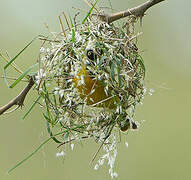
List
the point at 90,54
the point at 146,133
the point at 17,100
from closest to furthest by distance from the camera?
the point at 17,100, the point at 90,54, the point at 146,133

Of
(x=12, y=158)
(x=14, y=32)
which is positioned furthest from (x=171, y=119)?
(x=14, y=32)

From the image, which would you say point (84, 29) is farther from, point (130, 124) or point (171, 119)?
point (171, 119)

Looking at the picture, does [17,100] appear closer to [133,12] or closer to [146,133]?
[133,12]

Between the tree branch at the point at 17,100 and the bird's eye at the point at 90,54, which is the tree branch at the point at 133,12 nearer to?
the bird's eye at the point at 90,54

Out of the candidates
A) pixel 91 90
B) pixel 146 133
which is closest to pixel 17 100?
pixel 91 90

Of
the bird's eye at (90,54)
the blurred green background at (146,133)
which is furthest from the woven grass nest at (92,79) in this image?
the blurred green background at (146,133)

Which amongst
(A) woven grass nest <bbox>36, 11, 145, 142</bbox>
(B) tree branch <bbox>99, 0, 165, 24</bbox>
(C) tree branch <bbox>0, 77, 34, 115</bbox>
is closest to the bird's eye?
(A) woven grass nest <bbox>36, 11, 145, 142</bbox>

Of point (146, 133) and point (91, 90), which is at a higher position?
point (91, 90)

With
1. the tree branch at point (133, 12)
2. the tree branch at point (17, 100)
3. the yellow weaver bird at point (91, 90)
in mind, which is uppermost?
the tree branch at point (133, 12)
